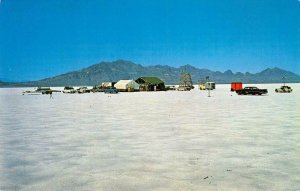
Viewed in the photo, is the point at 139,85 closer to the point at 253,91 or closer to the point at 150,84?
the point at 150,84

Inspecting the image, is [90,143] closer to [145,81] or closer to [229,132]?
[229,132]

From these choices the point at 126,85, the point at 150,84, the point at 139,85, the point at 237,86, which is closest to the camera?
the point at 237,86

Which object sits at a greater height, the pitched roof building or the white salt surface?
the pitched roof building

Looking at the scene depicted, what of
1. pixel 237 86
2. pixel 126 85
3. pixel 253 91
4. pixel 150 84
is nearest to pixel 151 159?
pixel 253 91

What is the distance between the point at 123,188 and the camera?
6828 mm

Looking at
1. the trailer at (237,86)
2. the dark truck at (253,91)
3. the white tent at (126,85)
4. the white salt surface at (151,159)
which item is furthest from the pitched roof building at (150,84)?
the white salt surface at (151,159)

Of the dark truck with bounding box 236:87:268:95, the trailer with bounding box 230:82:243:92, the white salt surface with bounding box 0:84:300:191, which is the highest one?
the trailer with bounding box 230:82:243:92

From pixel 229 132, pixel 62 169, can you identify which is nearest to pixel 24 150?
pixel 62 169

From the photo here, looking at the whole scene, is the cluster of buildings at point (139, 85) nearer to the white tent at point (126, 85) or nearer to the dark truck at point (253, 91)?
the white tent at point (126, 85)

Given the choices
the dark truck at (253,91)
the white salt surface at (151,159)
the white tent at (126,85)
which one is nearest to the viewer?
the white salt surface at (151,159)

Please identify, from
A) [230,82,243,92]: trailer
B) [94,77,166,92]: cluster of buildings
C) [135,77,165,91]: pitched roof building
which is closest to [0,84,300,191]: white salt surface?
[230,82,243,92]: trailer

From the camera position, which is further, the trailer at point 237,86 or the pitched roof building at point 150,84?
the pitched roof building at point 150,84

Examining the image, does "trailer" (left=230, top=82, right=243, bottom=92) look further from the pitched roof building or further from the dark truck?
the dark truck

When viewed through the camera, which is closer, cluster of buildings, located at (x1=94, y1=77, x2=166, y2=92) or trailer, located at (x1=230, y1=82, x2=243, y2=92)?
trailer, located at (x1=230, y1=82, x2=243, y2=92)
